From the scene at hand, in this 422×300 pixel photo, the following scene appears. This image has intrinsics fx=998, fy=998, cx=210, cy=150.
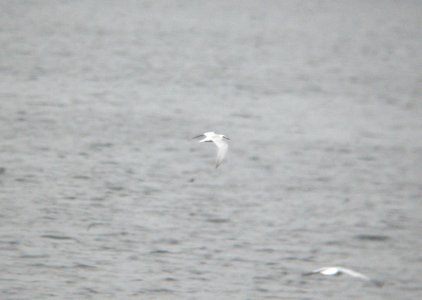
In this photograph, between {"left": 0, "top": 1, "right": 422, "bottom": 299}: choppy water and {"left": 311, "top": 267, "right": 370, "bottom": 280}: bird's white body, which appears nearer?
Answer: {"left": 311, "top": 267, "right": 370, "bottom": 280}: bird's white body

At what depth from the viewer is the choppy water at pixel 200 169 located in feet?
Result: 52.1

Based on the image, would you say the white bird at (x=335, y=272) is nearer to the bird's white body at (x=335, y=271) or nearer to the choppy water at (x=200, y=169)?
the bird's white body at (x=335, y=271)

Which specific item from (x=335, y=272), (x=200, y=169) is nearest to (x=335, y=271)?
(x=335, y=272)

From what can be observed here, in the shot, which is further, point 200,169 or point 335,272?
point 200,169

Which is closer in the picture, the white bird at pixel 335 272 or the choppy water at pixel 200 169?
the white bird at pixel 335 272

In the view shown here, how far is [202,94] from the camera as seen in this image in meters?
30.8

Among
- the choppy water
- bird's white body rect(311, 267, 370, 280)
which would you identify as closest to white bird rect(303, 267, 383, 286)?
bird's white body rect(311, 267, 370, 280)

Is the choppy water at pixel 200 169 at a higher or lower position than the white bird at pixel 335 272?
higher

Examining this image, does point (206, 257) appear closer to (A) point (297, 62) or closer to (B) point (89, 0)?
(A) point (297, 62)

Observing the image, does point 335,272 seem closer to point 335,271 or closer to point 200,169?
point 335,271

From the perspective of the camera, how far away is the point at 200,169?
73.7 feet

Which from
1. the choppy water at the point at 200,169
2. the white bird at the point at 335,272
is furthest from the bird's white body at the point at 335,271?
the choppy water at the point at 200,169

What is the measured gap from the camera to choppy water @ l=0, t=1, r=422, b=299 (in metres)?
15.9

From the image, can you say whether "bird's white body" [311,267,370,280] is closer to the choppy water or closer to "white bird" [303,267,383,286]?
"white bird" [303,267,383,286]
